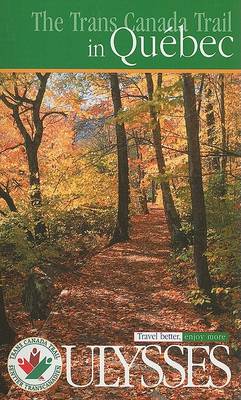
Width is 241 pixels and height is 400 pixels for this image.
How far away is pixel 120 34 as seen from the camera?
4527 millimetres

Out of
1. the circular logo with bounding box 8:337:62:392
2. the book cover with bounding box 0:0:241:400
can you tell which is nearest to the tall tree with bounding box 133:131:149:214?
the book cover with bounding box 0:0:241:400

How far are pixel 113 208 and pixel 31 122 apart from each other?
7.14 ft

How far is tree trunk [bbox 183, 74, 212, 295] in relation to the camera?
6117 mm

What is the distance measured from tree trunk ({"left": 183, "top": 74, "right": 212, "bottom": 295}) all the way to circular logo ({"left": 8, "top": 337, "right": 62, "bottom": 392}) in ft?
7.84

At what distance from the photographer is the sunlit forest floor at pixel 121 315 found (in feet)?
16.1

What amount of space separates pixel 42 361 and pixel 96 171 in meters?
3.50

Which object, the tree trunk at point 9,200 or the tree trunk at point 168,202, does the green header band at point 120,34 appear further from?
the tree trunk at point 9,200

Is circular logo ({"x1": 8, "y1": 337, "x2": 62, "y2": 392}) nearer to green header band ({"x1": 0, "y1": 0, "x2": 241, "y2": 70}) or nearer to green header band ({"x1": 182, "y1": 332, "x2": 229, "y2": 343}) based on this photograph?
green header band ({"x1": 182, "y1": 332, "x2": 229, "y2": 343})

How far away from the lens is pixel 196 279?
651 centimetres

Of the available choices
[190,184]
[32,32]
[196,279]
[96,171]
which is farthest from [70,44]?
[196,279]

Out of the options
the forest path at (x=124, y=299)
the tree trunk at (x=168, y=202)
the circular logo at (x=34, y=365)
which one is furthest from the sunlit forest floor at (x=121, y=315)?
the tree trunk at (x=168, y=202)

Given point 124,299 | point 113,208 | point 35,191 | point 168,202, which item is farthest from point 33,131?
point 168,202

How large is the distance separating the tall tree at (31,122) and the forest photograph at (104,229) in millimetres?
23

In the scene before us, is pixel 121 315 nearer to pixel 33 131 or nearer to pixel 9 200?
pixel 9 200
